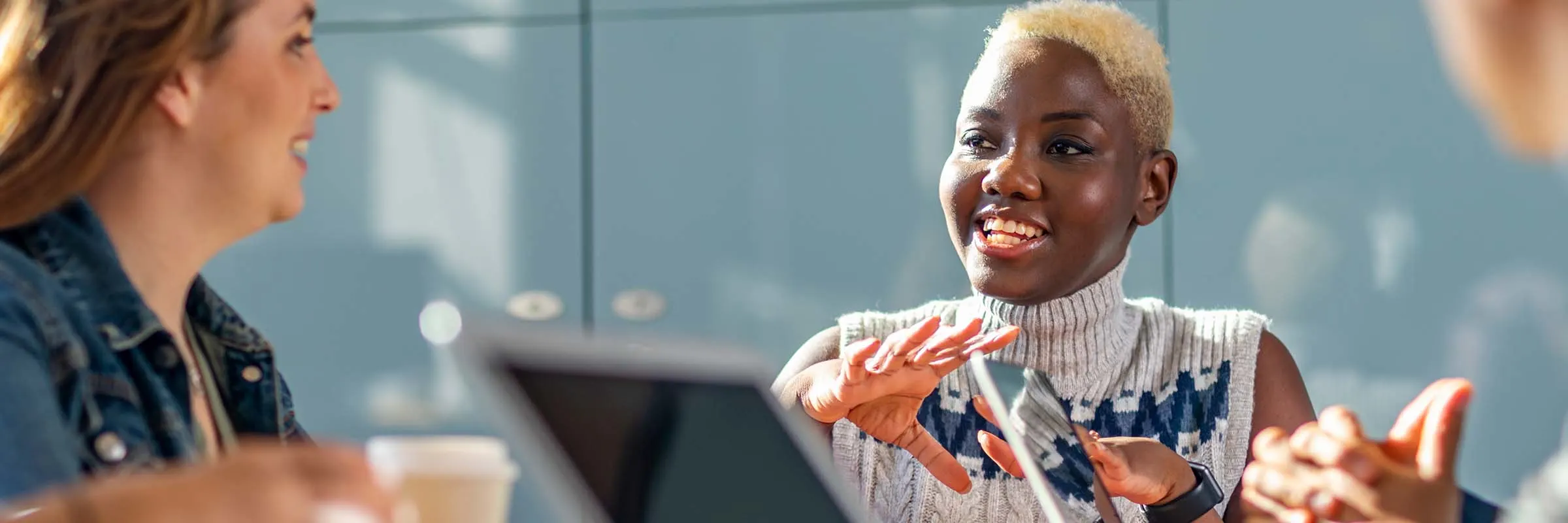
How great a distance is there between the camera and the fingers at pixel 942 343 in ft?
3.97

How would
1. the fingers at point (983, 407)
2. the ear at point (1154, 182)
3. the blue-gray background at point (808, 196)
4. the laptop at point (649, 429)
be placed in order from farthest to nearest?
the blue-gray background at point (808, 196) → the ear at point (1154, 182) → the fingers at point (983, 407) → the laptop at point (649, 429)

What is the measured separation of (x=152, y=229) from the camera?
902 mm

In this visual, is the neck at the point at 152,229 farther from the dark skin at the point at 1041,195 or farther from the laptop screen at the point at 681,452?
the dark skin at the point at 1041,195

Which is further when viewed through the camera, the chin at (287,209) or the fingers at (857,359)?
the fingers at (857,359)

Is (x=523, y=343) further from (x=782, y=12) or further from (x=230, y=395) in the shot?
(x=782, y=12)

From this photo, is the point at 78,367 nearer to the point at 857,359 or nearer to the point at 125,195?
the point at 125,195

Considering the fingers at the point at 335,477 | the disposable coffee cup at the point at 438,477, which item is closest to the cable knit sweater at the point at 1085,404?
the disposable coffee cup at the point at 438,477

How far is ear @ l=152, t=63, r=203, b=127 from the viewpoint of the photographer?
0.89m

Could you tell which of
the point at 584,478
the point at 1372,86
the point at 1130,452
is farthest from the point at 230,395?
the point at 1372,86

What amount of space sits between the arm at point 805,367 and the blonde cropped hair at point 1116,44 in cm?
31

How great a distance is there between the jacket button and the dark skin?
24.5 inches

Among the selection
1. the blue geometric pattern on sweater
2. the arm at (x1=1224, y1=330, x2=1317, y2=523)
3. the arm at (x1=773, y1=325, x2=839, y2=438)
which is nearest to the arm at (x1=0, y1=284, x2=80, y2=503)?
the arm at (x1=773, y1=325, x2=839, y2=438)

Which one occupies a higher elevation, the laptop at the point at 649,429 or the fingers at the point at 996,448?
the laptop at the point at 649,429

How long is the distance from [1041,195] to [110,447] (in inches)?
32.8
